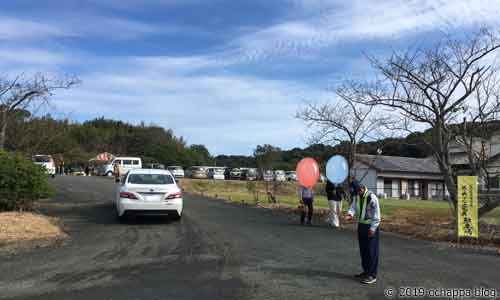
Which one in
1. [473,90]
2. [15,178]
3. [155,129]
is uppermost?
[155,129]

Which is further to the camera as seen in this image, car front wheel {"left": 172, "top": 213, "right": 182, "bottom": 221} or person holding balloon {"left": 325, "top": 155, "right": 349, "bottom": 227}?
car front wheel {"left": 172, "top": 213, "right": 182, "bottom": 221}

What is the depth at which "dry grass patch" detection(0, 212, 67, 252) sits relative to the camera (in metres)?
9.64

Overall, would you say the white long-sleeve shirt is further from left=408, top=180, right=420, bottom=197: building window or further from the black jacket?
left=408, top=180, right=420, bottom=197: building window

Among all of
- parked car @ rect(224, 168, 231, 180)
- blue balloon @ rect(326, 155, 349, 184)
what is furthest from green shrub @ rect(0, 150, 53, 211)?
parked car @ rect(224, 168, 231, 180)

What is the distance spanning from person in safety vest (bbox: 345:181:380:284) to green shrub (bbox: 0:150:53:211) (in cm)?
1006

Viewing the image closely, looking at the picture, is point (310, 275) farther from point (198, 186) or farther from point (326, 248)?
point (198, 186)

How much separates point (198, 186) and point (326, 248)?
95.3 ft

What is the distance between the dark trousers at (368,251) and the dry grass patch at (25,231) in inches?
265

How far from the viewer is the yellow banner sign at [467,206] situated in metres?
11.0

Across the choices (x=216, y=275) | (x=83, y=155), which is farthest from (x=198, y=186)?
(x=83, y=155)

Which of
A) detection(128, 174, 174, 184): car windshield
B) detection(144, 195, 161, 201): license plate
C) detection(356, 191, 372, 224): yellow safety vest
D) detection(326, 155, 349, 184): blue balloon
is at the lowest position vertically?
detection(144, 195, 161, 201): license plate

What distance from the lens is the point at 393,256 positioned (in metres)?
9.02

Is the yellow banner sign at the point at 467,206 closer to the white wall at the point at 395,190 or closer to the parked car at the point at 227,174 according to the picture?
the white wall at the point at 395,190

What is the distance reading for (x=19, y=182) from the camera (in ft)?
42.1
